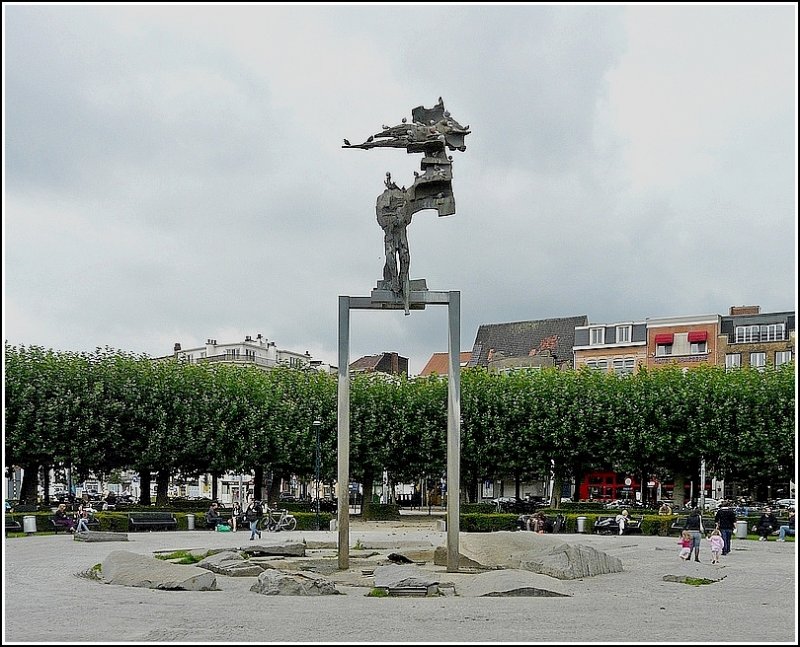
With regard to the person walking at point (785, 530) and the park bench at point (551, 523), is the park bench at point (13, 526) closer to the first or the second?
the park bench at point (551, 523)

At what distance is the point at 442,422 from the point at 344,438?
3239 cm

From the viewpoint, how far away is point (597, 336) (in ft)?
298

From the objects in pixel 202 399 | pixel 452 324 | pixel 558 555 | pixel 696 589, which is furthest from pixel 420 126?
pixel 202 399

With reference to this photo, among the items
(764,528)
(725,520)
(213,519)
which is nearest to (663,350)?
(764,528)

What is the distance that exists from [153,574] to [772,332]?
71.0m

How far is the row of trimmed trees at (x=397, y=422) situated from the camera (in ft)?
166

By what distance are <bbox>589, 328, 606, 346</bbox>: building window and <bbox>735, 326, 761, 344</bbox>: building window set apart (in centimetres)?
1214

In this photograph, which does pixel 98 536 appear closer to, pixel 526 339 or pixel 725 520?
pixel 725 520

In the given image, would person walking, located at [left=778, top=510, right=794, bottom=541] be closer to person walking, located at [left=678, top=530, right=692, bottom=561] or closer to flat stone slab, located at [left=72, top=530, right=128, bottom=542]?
person walking, located at [left=678, top=530, right=692, bottom=561]

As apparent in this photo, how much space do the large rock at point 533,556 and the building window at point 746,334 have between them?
6246 centimetres

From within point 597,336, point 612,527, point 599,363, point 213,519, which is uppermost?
point 597,336

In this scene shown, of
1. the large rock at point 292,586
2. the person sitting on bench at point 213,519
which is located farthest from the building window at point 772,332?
the large rock at point 292,586

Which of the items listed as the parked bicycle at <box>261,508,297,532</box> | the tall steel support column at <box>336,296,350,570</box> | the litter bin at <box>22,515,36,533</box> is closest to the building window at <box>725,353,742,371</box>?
the parked bicycle at <box>261,508,297,532</box>

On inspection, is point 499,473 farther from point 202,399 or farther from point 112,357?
point 112,357
